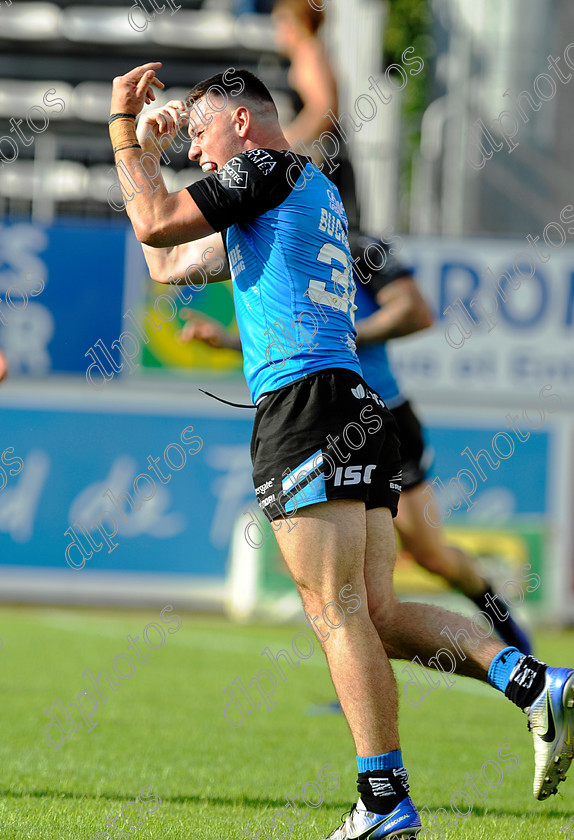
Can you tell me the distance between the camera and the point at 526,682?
11.1ft

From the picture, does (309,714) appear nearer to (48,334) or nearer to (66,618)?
(66,618)

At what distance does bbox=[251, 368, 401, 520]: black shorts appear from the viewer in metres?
3.39

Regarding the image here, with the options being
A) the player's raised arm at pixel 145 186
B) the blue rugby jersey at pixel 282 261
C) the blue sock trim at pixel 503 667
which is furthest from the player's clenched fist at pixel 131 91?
the blue sock trim at pixel 503 667

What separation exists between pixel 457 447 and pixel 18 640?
5246 mm

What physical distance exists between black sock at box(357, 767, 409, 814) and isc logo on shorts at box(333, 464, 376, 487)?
84cm

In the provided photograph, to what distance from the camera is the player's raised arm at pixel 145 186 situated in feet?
11.2

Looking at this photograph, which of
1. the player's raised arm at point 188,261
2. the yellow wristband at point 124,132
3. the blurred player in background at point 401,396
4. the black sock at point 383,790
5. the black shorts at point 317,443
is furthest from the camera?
the blurred player in background at point 401,396

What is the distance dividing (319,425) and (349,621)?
582 mm

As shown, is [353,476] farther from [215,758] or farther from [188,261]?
[215,758]

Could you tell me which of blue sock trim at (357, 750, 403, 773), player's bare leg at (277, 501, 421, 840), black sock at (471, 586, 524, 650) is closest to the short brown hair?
Result: black sock at (471, 586, 524, 650)

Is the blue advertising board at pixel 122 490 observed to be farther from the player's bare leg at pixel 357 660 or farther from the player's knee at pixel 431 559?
the player's bare leg at pixel 357 660

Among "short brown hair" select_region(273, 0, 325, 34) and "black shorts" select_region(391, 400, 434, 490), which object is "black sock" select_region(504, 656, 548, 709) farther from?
"short brown hair" select_region(273, 0, 325, 34)

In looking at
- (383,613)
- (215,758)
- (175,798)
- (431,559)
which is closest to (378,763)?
(383,613)

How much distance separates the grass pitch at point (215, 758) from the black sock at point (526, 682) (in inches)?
20.2
